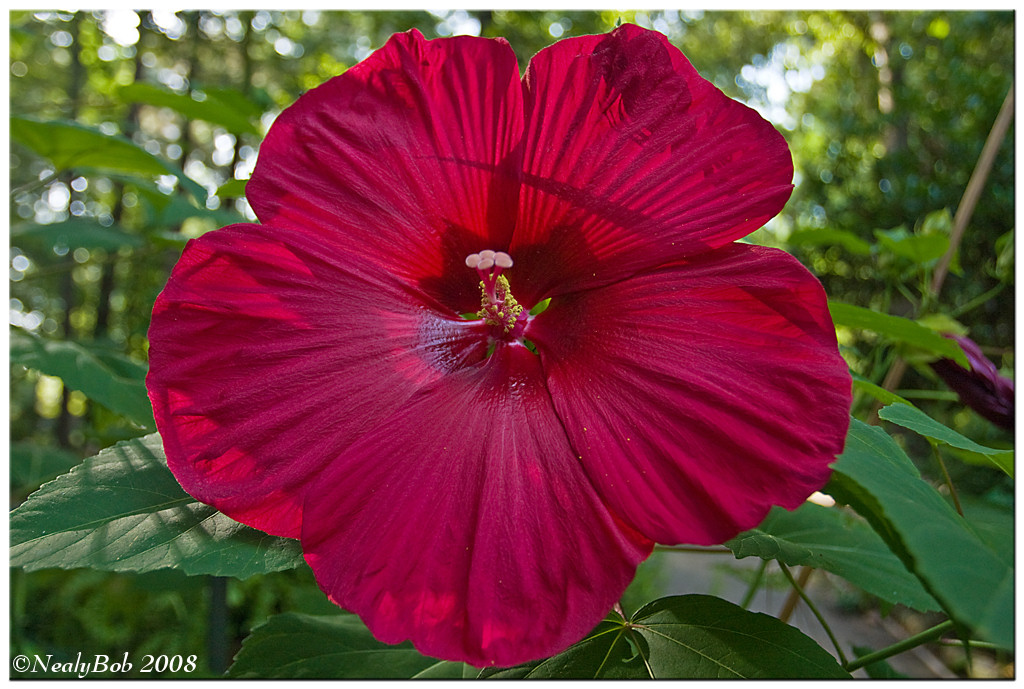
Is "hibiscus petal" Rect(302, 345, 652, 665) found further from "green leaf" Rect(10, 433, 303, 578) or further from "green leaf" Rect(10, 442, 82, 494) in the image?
"green leaf" Rect(10, 442, 82, 494)

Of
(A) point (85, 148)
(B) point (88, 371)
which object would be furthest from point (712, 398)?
(A) point (85, 148)

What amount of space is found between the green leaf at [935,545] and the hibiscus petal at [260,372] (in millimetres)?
229

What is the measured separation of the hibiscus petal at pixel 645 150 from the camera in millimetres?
356

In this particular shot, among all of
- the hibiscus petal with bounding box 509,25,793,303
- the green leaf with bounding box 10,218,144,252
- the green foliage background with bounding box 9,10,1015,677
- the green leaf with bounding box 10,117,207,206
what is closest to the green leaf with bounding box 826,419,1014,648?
the hibiscus petal with bounding box 509,25,793,303

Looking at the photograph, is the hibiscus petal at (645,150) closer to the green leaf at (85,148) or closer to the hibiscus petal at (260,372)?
the hibiscus petal at (260,372)

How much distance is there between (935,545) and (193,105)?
3.30 ft

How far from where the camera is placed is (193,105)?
0.94 m

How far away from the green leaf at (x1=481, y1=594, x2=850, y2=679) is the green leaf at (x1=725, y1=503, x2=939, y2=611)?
0.05 m

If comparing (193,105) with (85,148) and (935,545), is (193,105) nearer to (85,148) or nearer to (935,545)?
(85,148)

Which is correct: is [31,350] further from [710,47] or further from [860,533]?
[710,47]

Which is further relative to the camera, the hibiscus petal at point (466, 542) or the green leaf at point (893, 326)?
the green leaf at point (893, 326)

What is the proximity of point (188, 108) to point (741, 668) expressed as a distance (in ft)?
3.21

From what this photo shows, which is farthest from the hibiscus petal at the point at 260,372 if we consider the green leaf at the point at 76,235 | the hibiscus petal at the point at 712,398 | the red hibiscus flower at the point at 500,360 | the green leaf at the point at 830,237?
the green leaf at the point at 76,235

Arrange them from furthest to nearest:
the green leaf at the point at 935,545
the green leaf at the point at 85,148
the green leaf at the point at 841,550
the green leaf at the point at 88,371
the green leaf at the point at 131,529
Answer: the green leaf at the point at 85,148 → the green leaf at the point at 88,371 → the green leaf at the point at 841,550 → the green leaf at the point at 131,529 → the green leaf at the point at 935,545
